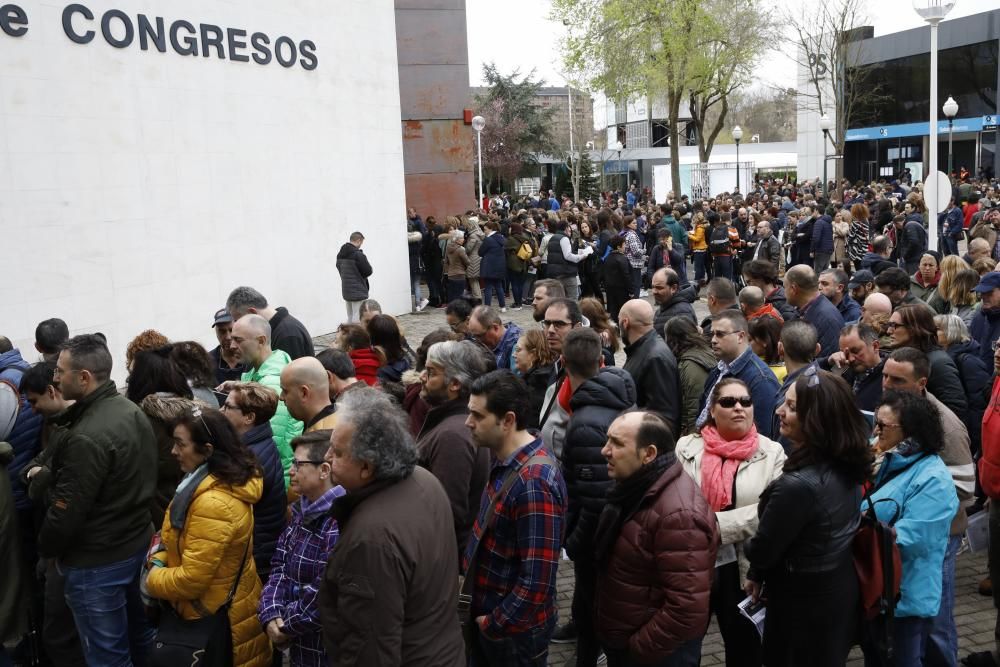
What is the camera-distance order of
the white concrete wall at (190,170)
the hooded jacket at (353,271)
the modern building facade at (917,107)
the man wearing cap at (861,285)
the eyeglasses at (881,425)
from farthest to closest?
the modern building facade at (917,107), the hooded jacket at (353,271), the white concrete wall at (190,170), the man wearing cap at (861,285), the eyeglasses at (881,425)

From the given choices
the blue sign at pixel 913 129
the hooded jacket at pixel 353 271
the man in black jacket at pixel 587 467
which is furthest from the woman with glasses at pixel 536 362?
the blue sign at pixel 913 129

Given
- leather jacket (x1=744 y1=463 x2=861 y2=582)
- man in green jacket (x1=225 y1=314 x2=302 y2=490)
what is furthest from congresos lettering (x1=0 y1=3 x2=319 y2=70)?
leather jacket (x1=744 y1=463 x2=861 y2=582)

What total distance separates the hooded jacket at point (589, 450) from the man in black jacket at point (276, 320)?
3.70 meters

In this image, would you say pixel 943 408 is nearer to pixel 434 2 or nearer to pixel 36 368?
pixel 36 368

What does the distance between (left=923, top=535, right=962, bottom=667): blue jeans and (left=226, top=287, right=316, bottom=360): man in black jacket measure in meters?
5.11

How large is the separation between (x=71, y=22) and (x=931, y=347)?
32.1ft

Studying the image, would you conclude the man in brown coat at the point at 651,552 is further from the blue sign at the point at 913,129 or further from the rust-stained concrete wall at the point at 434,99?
the blue sign at the point at 913,129

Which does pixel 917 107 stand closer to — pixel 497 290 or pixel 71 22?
pixel 497 290

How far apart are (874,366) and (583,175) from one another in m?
48.4

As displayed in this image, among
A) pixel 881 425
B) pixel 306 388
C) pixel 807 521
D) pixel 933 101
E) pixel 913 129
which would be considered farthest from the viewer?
pixel 913 129

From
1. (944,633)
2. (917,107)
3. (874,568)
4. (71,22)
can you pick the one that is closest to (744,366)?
(944,633)

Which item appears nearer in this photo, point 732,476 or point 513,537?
point 513,537

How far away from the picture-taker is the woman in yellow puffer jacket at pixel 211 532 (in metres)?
4.13

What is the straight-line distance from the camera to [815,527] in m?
3.81
